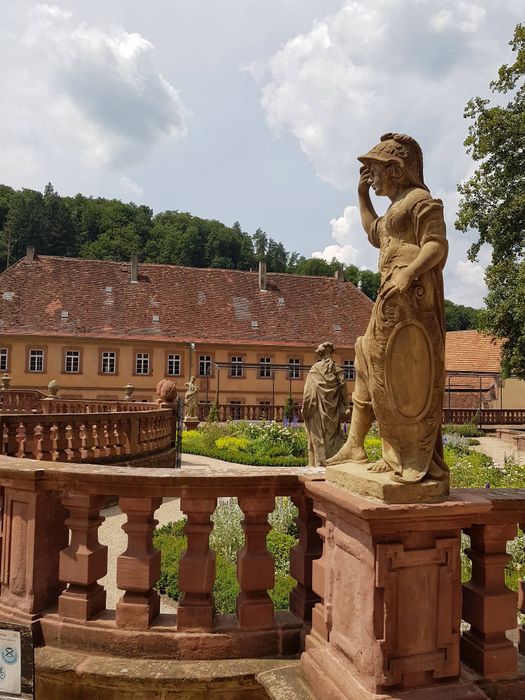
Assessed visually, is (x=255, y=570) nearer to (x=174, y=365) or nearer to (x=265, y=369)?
(x=174, y=365)

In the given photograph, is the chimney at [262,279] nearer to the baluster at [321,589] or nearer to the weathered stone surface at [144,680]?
the baluster at [321,589]

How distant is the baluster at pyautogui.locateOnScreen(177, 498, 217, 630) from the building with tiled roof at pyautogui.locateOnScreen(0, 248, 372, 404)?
3241 centimetres

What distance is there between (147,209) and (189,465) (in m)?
70.1

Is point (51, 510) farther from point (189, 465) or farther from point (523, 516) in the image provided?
point (189, 465)

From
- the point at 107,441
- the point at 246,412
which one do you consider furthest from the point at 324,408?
the point at 246,412

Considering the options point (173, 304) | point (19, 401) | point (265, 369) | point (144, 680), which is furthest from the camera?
point (173, 304)

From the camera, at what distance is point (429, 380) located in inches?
101

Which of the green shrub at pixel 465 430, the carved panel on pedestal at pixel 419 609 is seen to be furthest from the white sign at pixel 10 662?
the green shrub at pixel 465 430

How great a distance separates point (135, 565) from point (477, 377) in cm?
4243

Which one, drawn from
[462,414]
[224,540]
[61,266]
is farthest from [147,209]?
[224,540]

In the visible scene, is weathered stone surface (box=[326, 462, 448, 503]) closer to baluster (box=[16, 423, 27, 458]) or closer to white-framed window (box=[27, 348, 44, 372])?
baluster (box=[16, 423, 27, 458])

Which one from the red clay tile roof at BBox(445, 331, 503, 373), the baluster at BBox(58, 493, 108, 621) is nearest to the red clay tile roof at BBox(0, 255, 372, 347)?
the red clay tile roof at BBox(445, 331, 503, 373)

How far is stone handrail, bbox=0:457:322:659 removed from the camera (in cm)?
288

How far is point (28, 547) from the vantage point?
2.96 metres
